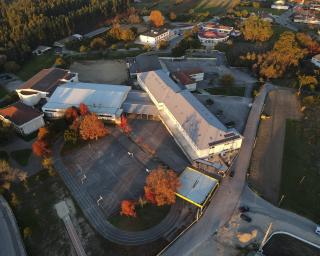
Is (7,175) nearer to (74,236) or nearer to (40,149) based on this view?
(40,149)

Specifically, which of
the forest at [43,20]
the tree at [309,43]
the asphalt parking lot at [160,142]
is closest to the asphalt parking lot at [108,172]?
the asphalt parking lot at [160,142]

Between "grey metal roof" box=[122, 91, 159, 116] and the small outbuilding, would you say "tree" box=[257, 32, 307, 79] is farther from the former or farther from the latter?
the small outbuilding

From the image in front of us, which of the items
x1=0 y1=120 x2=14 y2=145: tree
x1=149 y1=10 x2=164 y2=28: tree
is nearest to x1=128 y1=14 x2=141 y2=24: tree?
x1=149 y1=10 x2=164 y2=28: tree

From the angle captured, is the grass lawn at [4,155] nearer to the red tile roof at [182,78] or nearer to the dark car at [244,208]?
the red tile roof at [182,78]

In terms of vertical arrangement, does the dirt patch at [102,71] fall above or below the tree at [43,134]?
below

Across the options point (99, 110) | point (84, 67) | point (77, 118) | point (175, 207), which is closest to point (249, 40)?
point (84, 67)

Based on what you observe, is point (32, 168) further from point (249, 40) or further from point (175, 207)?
point (249, 40)

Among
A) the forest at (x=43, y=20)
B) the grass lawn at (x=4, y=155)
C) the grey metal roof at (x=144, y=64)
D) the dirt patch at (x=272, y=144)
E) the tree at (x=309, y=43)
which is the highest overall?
the forest at (x=43, y=20)
